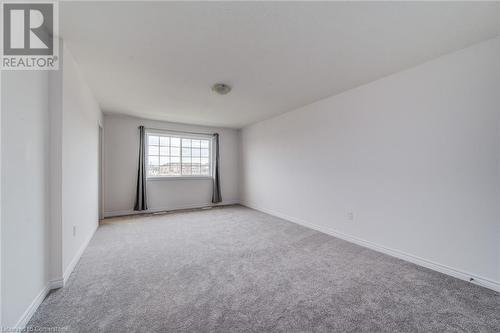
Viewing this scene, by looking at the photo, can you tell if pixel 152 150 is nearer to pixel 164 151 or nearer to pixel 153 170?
pixel 164 151

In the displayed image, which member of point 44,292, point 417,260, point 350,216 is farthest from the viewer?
point 350,216

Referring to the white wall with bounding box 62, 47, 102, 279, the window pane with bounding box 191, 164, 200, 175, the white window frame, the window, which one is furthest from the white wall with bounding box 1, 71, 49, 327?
the window pane with bounding box 191, 164, 200, 175

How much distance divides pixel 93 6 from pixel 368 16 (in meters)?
2.08

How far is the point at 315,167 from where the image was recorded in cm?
367

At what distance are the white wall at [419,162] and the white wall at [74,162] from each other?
3390 mm

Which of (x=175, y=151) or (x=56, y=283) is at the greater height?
(x=175, y=151)

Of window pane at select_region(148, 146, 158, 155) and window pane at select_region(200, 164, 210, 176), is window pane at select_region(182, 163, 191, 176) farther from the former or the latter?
window pane at select_region(148, 146, 158, 155)

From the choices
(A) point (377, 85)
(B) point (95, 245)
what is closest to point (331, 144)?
(A) point (377, 85)

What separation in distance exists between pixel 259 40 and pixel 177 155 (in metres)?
4.12

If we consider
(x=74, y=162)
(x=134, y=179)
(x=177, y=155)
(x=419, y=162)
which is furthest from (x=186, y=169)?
(x=419, y=162)

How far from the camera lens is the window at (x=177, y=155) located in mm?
5074

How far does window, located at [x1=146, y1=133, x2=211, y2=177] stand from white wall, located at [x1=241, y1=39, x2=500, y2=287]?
10.0 feet

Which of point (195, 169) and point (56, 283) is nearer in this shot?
point (56, 283)

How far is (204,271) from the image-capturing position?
2.17 meters
